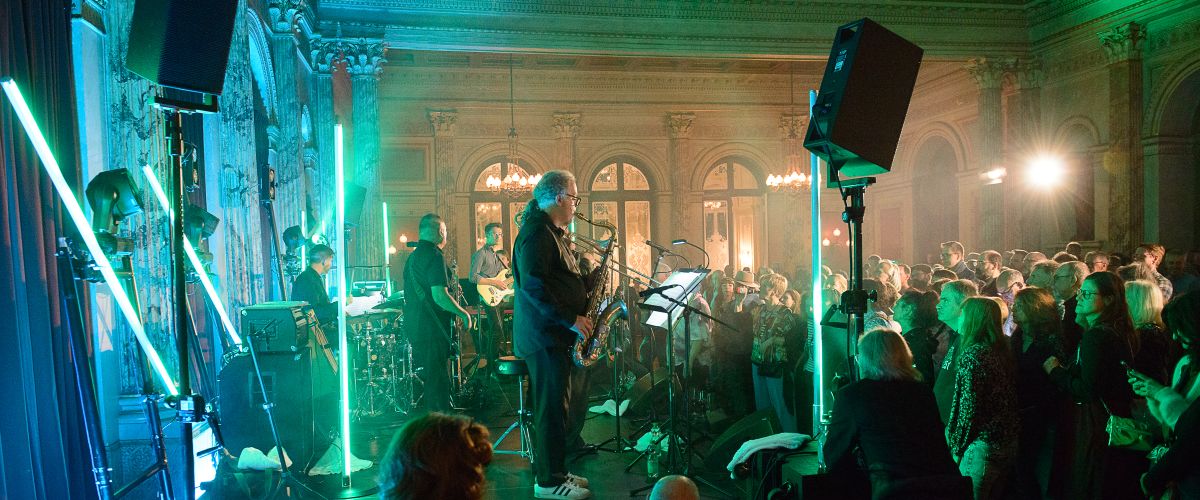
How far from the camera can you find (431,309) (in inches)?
246

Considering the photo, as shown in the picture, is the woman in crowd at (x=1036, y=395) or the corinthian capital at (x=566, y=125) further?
the corinthian capital at (x=566, y=125)

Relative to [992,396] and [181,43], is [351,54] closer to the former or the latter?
[181,43]

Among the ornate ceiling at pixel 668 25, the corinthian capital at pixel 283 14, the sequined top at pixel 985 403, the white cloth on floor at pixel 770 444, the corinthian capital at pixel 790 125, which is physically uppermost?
the ornate ceiling at pixel 668 25

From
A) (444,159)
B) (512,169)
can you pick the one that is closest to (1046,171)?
(512,169)

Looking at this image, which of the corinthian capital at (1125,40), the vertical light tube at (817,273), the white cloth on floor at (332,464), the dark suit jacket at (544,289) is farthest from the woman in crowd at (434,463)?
the corinthian capital at (1125,40)

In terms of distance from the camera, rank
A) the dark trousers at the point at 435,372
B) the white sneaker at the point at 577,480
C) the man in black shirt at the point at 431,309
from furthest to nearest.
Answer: the dark trousers at the point at 435,372 → the man in black shirt at the point at 431,309 → the white sneaker at the point at 577,480

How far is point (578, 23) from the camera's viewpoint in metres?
11.8

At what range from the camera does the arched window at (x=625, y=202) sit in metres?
16.9

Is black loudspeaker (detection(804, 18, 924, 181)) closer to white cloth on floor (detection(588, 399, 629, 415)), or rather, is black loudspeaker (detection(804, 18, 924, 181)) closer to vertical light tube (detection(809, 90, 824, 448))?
vertical light tube (detection(809, 90, 824, 448))

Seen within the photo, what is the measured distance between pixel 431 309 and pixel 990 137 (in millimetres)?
11214

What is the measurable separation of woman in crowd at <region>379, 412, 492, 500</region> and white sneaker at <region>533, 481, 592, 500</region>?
2.57m

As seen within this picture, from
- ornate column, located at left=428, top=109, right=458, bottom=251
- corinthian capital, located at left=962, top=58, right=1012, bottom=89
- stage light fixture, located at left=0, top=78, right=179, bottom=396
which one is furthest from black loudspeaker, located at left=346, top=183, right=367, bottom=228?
corinthian capital, located at left=962, top=58, right=1012, bottom=89

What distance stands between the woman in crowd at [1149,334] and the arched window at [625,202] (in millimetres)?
13014

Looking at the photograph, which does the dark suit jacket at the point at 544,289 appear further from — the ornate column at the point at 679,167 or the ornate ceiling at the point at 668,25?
the ornate column at the point at 679,167
